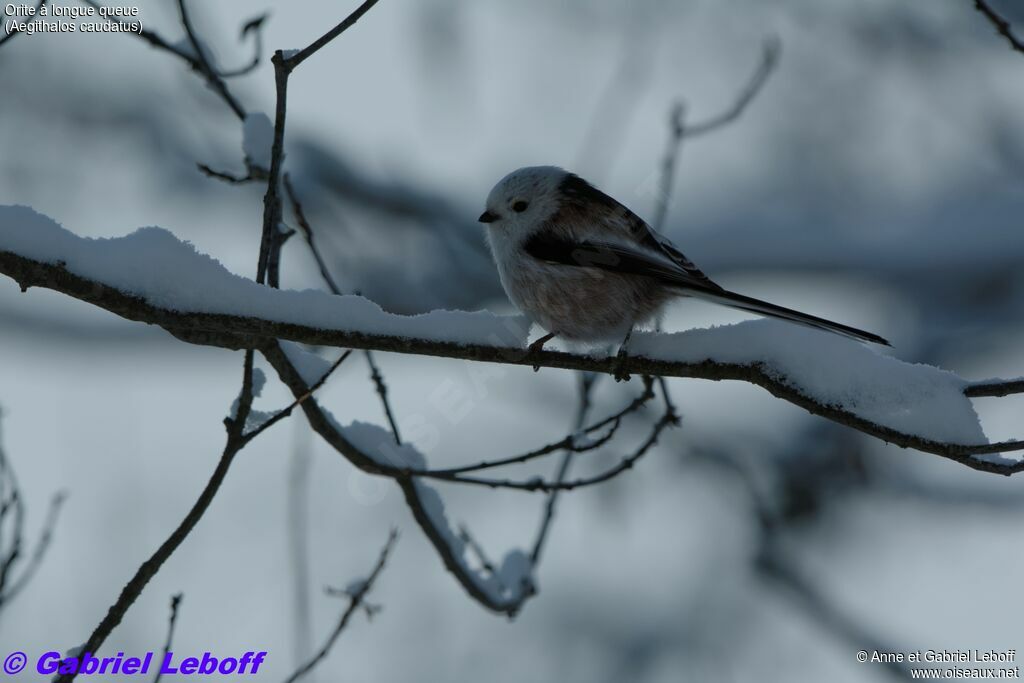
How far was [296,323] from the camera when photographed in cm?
242

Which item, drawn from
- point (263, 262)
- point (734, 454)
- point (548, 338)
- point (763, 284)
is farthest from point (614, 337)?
point (734, 454)

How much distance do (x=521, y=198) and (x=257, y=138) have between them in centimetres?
110

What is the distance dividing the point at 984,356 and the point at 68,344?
697 cm

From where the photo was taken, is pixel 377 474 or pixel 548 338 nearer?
pixel 377 474

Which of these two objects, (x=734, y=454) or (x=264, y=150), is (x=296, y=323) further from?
(x=734, y=454)

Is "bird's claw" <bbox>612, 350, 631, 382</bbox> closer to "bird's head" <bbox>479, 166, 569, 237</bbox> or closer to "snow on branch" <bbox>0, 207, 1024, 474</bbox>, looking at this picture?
"snow on branch" <bbox>0, 207, 1024, 474</bbox>

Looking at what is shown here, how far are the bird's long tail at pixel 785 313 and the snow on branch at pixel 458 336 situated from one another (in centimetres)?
4

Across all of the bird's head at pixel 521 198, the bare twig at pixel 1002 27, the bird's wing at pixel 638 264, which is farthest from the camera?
the bird's head at pixel 521 198

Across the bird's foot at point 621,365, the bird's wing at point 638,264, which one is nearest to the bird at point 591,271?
the bird's wing at point 638,264

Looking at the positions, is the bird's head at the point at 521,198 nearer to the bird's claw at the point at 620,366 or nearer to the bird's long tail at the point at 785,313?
the bird's long tail at the point at 785,313

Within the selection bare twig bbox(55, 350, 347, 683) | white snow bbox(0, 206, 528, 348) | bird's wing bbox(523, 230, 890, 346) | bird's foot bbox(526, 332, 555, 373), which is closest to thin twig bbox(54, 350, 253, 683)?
bare twig bbox(55, 350, 347, 683)

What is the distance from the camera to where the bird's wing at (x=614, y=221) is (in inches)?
138

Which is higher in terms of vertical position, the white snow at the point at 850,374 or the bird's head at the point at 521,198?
the bird's head at the point at 521,198

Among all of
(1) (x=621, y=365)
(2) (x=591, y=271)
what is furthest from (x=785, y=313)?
(2) (x=591, y=271)
